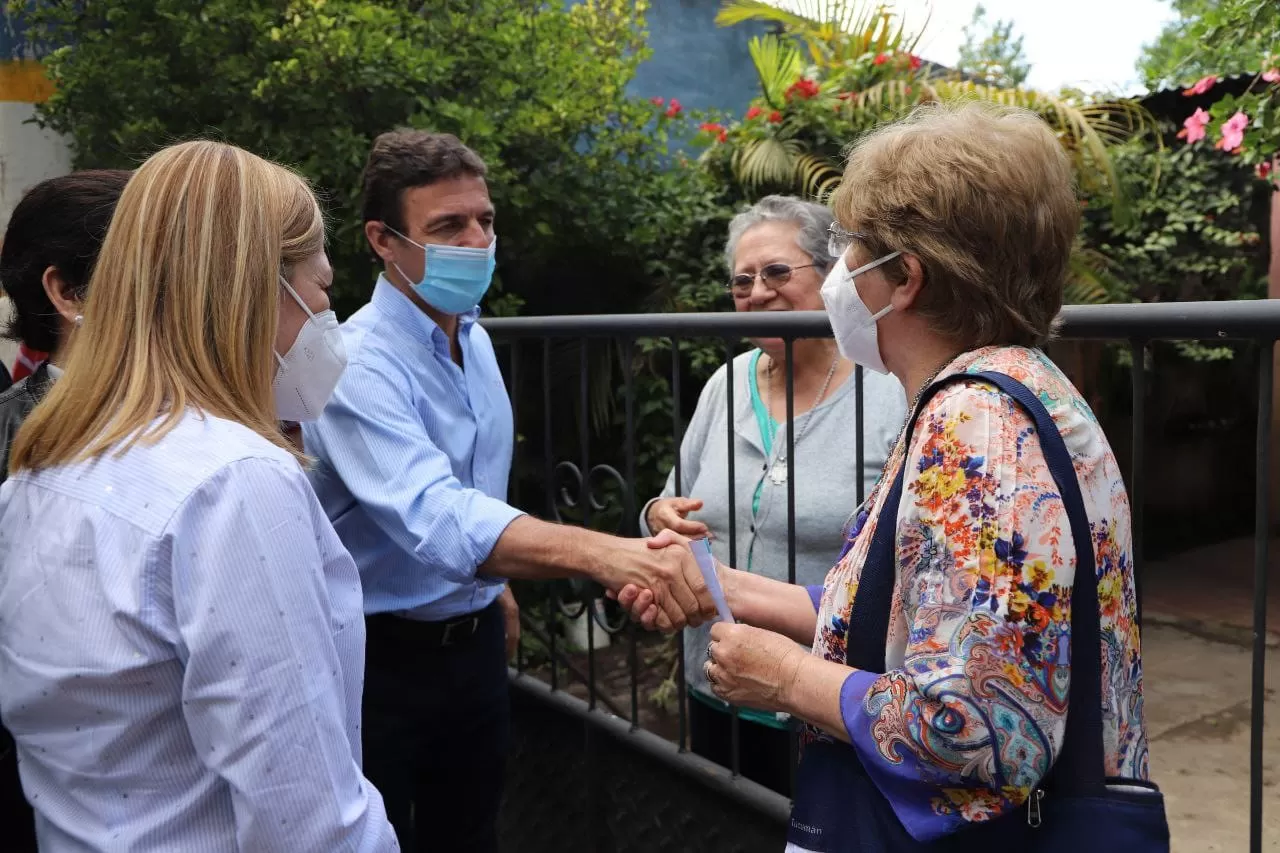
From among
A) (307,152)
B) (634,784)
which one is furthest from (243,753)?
(307,152)

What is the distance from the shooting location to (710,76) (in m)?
9.62

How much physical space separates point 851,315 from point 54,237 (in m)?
1.23

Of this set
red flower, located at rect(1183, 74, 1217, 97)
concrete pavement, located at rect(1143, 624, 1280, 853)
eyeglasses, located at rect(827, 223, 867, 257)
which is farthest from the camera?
red flower, located at rect(1183, 74, 1217, 97)

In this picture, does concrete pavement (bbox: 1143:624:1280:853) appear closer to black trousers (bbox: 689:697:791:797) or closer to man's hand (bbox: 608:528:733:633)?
black trousers (bbox: 689:697:791:797)

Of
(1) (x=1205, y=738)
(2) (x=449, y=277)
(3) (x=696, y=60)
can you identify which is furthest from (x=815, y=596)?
(3) (x=696, y=60)

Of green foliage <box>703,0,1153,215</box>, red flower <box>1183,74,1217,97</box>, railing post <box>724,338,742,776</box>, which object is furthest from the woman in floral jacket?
red flower <box>1183,74,1217,97</box>

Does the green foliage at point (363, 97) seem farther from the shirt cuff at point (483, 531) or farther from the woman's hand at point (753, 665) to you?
the woman's hand at point (753, 665)

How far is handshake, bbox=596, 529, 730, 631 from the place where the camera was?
7.27 feet

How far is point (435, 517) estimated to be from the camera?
2355 millimetres

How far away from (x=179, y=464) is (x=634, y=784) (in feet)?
6.64

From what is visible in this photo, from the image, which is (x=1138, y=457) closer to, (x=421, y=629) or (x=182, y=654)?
(x=182, y=654)

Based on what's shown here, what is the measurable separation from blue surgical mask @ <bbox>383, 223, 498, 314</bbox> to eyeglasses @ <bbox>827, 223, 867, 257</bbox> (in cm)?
129

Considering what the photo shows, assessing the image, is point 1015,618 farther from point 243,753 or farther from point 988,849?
point 243,753

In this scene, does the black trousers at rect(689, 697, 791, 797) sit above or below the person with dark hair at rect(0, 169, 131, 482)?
below
